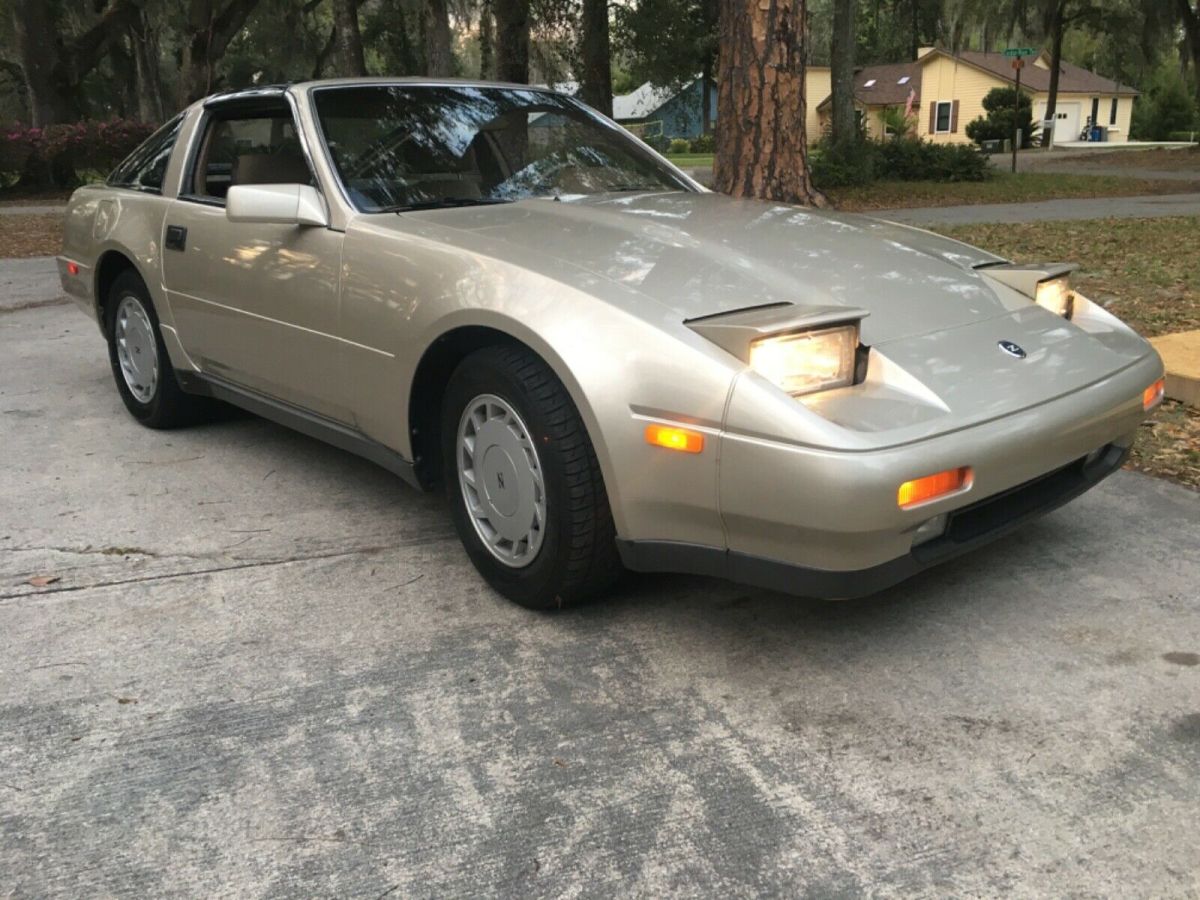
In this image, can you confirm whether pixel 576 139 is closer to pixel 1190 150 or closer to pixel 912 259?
pixel 912 259

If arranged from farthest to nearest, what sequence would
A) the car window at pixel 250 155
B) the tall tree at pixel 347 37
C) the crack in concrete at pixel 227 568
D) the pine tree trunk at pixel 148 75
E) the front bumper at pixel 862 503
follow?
the pine tree trunk at pixel 148 75 < the tall tree at pixel 347 37 < the car window at pixel 250 155 < the crack in concrete at pixel 227 568 < the front bumper at pixel 862 503

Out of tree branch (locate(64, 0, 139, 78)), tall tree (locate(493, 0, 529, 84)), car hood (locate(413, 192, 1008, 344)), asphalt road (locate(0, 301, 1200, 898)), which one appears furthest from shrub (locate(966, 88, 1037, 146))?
asphalt road (locate(0, 301, 1200, 898))

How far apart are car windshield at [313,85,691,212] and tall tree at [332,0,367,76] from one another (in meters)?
15.8

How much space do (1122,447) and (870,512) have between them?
1.25 meters

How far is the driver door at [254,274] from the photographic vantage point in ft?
11.5

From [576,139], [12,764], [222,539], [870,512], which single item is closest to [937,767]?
[870,512]

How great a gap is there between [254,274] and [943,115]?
5923 centimetres

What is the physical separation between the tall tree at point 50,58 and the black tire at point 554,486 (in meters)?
25.0

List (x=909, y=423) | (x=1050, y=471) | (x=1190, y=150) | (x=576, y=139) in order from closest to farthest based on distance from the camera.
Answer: (x=909, y=423) → (x=1050, y=471) → (x=576, y=139) → (x=1190, y=150)

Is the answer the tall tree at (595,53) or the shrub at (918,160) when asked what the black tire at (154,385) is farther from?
the shrub at (918,160)

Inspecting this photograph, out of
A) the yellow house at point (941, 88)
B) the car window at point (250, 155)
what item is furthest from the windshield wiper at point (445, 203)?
the yellow house at point (941, 88)

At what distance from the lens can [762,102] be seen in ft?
24.8

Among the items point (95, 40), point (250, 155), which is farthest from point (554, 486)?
point (95, 40)

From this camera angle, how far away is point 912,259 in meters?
3.25
